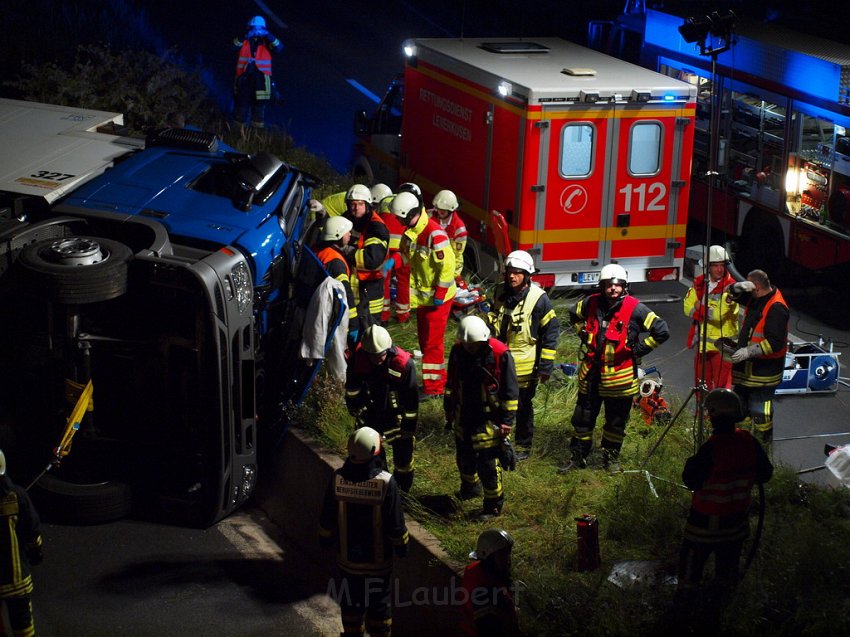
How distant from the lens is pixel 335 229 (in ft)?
36.9

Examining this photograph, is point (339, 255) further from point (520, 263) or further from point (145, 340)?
point (145, 340)

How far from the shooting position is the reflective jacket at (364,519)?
767 centimetres

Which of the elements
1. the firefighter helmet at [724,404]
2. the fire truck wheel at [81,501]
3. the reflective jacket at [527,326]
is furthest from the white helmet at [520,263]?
the fire truck wheel at [81,501]

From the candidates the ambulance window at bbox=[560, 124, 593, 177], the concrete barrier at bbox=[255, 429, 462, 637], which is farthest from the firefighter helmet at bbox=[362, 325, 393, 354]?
the ambulance window at bbox=[560, 124, 593, 177]

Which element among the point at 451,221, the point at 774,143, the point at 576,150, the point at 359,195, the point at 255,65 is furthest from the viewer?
the point at 255,65

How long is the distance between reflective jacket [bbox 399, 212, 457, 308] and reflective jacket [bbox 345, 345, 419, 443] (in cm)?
215

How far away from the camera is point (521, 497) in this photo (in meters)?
9.52

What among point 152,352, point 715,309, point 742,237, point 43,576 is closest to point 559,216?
point 715,309

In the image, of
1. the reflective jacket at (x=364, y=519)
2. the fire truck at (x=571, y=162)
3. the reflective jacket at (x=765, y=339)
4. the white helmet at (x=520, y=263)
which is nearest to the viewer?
the reflective jacket at (x=364, y=519)

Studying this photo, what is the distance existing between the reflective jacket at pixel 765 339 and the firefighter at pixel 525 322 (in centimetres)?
160

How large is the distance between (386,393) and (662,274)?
549 centimetres

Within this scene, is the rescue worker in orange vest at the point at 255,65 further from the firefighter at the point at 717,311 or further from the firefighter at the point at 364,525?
the firefighter at the point at 364,525

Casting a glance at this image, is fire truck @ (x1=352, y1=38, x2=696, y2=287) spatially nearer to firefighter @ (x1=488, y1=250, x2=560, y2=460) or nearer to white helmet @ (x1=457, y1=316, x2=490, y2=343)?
firefighter @ (x1=488, y1=250, x2=560, y2=460)

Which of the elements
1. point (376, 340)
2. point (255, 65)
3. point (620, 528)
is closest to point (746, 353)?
point (620, 528)
